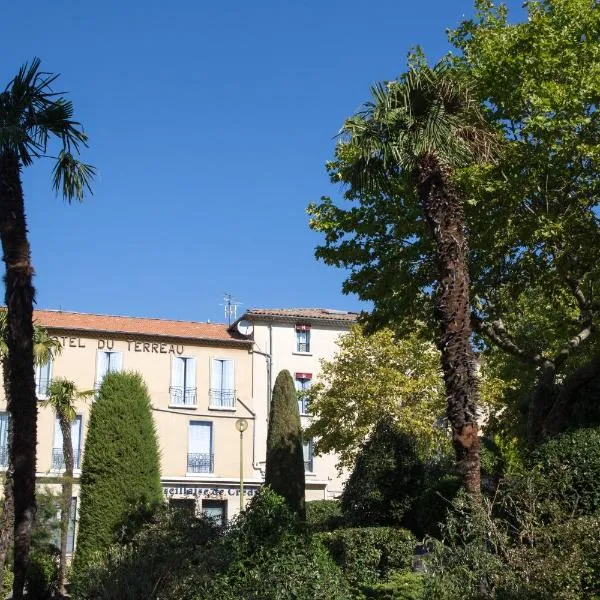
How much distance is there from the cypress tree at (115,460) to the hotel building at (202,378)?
69.7 ft

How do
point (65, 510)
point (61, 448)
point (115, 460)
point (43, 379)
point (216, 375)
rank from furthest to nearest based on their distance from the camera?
point (216, 375)
point (43, 379)
point (61, 448)
point (65, 510)
point (115, 460)

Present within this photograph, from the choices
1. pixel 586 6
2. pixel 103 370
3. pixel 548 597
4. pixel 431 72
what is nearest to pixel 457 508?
pixel 548 597

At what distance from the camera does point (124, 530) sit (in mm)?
15031

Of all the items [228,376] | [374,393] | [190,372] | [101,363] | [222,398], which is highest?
[101,363]

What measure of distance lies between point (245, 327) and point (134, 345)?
5.91 metres

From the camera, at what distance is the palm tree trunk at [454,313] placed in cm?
1244

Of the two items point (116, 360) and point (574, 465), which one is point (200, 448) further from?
point (574, 465)

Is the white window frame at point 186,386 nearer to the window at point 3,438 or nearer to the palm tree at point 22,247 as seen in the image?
the window at point 3,438

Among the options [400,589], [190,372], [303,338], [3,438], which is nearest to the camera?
[400,589]

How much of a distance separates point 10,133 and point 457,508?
8.31 meters

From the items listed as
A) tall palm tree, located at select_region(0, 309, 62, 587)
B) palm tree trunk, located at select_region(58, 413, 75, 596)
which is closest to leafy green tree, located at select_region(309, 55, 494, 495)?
tall palm tree, located at select_region(0, 309, 62, 587)

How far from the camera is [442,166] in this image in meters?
14.0

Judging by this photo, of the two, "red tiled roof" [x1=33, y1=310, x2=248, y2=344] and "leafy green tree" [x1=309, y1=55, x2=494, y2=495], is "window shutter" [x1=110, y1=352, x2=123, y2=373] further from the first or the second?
"leafy green tree" [x1=309, y1=55, x2=494, y2=495]

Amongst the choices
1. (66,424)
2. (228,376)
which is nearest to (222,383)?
(228,376)
